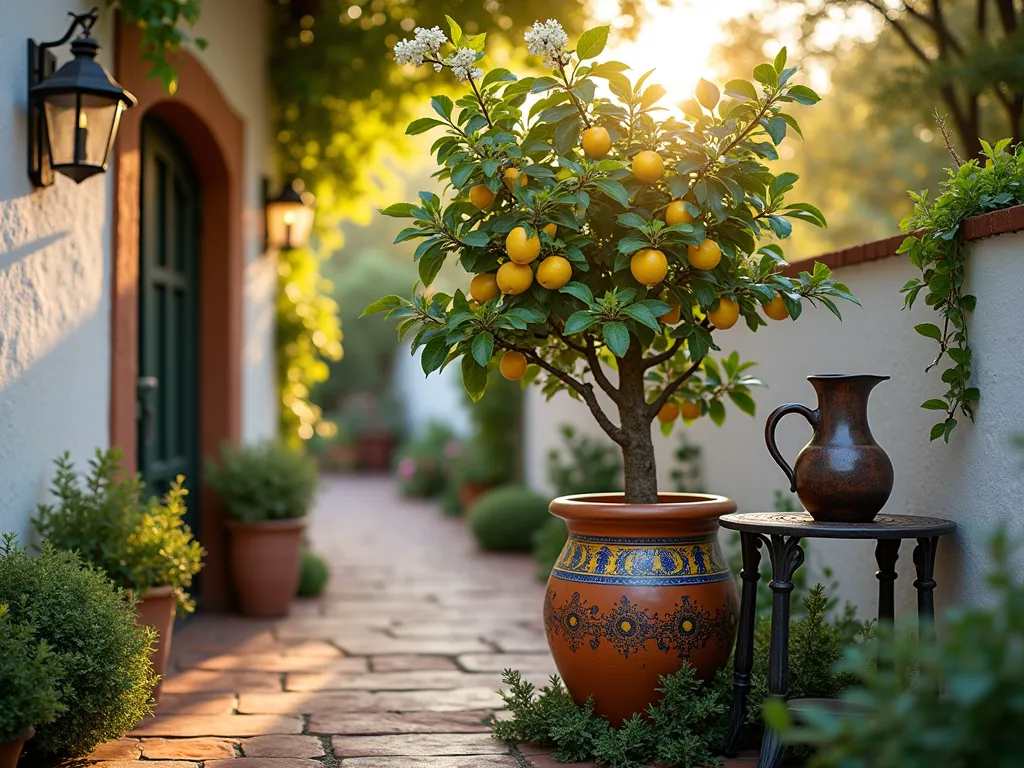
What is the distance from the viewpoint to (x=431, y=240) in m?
3.15

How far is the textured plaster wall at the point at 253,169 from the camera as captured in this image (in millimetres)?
5988

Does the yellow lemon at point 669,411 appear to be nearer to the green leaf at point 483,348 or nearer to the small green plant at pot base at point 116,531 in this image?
the green leaf at point 483,348

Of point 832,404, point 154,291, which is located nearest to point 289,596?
point 154,291

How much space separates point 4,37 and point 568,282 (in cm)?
185

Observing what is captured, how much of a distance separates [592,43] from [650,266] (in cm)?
63

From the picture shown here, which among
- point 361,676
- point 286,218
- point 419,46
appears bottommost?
point 361,676

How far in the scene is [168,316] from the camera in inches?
218

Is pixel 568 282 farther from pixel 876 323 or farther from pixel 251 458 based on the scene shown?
pixel 251 458

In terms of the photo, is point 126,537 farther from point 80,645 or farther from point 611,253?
point 611,253

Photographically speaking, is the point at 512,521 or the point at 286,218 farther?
the point at 512,521

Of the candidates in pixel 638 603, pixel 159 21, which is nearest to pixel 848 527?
pixel 638 603

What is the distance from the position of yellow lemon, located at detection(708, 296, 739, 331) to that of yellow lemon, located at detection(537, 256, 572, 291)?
1.50 ft

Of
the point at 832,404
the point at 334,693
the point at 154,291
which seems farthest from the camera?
the point at 154,291

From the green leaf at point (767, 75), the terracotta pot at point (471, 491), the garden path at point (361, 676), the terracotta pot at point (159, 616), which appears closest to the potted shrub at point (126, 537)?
the terracotta pot at point (159, 616)
